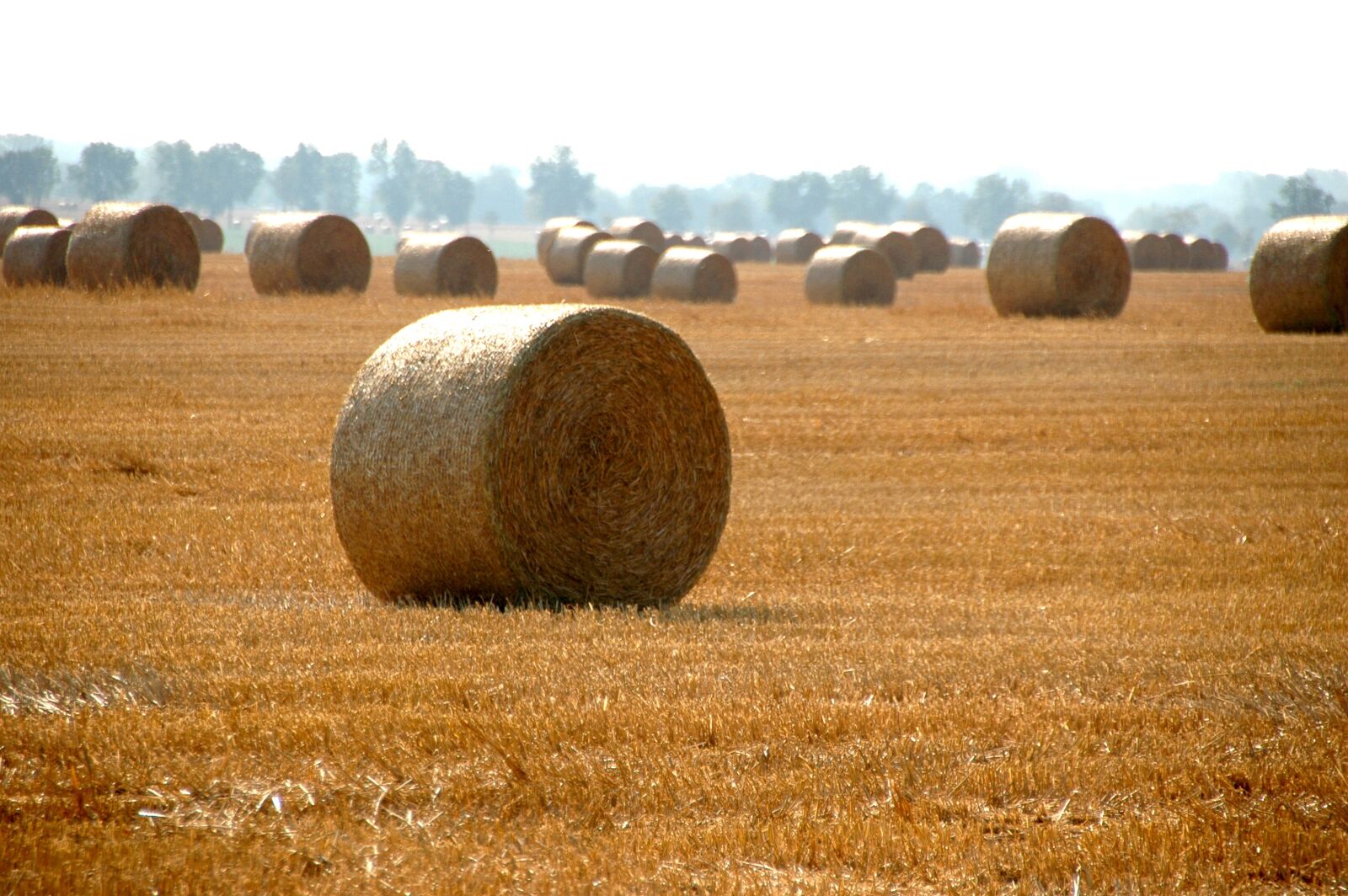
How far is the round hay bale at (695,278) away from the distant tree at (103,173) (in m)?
152

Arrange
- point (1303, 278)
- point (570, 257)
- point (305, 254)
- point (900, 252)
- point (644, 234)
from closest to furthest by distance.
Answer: point (1303, 278)
point (305, 254)
point (570, 257)
point (900, 252)
point (644, 234)

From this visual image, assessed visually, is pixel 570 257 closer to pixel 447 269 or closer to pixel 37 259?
pixel 447 269

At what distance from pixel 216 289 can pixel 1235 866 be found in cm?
2797

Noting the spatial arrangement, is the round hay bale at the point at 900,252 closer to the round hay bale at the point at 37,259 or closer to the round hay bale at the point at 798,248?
the round hay bale at the point at 798,248

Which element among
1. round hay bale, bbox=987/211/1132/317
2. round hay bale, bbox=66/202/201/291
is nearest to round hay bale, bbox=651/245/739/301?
round hay bale, bbox=987/211/1132/317

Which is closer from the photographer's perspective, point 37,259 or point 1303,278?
point 1303,278

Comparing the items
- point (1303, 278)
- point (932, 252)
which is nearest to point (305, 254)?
point (1303, 278)

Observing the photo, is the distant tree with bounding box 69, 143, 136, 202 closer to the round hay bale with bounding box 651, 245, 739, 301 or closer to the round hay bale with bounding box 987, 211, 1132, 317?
the round hay bale with bounding box 651, 245, 739, 301

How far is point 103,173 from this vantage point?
17612 cm

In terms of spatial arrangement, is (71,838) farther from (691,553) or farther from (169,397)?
(169,397)

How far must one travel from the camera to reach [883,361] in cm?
1975

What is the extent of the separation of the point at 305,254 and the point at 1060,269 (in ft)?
45.0

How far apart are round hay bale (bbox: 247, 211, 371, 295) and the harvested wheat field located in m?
14.6

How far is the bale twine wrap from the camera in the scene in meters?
8.25
